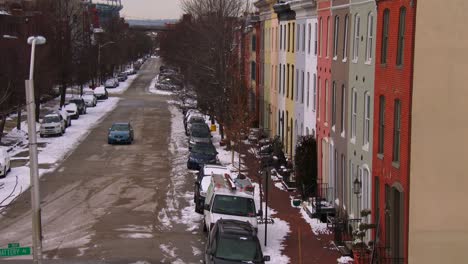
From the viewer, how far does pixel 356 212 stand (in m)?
25.7

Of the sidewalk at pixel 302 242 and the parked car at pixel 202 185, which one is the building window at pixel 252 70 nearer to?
the parked car at pixel 202 185

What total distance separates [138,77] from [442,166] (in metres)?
125

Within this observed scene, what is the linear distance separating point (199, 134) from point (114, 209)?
67.2 feet

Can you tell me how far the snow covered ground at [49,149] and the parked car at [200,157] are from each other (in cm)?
766

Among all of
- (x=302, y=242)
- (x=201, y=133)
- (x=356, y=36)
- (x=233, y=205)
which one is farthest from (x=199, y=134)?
(x=302, y=242)

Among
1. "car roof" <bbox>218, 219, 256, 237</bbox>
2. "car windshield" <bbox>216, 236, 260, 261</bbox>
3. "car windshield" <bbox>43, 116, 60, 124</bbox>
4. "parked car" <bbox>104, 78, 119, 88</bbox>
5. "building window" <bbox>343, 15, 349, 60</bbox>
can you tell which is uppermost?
"building window" <bbox>343, 15, 349, 60</bbox>

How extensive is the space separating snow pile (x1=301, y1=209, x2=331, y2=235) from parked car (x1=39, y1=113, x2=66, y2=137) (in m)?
29.1

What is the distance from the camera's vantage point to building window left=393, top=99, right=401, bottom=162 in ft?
67.5

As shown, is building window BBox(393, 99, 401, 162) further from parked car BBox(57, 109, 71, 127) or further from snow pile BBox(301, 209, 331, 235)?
parked car BBox(57, 109, 71, 127)

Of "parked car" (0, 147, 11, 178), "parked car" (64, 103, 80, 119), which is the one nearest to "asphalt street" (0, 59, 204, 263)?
"parked car" (0, 147, 11, 178)

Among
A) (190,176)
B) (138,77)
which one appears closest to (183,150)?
(190,176)

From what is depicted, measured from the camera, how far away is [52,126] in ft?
177

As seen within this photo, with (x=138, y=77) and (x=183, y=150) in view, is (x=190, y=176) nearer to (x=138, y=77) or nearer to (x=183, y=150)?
(x=183, y=150)

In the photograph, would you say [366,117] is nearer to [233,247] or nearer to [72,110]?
[233,247]
